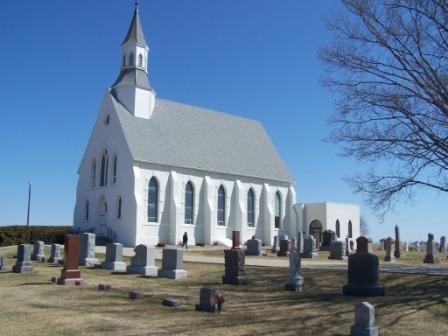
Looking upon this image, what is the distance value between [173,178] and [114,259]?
66.6 feet

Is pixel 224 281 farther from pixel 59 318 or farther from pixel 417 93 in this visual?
pixel 417 93

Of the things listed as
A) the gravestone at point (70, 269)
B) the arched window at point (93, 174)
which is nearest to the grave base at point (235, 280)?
the gravestone at point (70, 269)

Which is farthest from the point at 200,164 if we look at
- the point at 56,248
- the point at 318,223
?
the point at 56,248

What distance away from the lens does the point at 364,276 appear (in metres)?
15.0

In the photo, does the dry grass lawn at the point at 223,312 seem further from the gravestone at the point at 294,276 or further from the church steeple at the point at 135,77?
the church steeple at the point at 135,77

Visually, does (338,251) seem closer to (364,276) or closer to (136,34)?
(364,276)

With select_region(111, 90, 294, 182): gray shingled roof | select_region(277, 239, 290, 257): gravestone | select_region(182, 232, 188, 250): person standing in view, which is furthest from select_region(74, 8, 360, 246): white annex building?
select_region(277, 239, 290, 257): gravestone

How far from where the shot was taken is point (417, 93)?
16.8 meters

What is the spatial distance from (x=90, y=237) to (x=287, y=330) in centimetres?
1546

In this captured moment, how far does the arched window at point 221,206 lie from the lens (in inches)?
1823

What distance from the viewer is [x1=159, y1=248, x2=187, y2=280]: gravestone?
19.2m

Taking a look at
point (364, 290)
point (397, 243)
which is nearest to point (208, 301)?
point (364, 290)

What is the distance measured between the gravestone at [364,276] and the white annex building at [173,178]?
1035 inches

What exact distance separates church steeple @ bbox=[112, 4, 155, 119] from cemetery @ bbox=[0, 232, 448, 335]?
23.9 m
